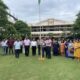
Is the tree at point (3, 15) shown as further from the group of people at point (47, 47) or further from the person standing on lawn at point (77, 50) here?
the person standing on lawn at point (77, 50)

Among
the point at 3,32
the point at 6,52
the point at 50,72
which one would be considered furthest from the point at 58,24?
the point at 50,72

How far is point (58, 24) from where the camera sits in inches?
6737

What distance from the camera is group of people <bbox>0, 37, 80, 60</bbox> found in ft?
93.5

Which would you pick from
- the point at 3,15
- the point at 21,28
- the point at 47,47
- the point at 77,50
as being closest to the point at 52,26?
the point at 21,28

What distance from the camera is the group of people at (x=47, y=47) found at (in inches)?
1121

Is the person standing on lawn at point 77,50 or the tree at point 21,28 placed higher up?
the tree at point 21,28

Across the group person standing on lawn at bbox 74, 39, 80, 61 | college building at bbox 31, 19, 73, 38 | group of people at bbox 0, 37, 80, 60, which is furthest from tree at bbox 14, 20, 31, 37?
person standing on lawn at bbox 74, 39, 80, 61

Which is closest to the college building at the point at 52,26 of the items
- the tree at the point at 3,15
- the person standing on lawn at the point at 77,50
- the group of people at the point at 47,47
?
the tree at the point at 3,15

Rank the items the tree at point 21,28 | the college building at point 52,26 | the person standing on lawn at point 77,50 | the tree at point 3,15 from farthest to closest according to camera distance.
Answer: the college building at point 52,26 < the tree at point 21,28 < the tree at point 3,15 < the person standing on lawn at point 77,50

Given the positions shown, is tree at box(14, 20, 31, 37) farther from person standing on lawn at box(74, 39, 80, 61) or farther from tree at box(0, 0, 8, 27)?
person standing on lawn at box(74, 39, 80, 61)

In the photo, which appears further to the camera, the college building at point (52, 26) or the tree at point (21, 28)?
the college building at point (52, 26)

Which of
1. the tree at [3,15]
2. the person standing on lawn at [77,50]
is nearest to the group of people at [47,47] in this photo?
the person standing on lawn at [77,50]

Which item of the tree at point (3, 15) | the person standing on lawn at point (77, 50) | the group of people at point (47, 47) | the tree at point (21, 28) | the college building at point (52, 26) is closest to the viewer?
the person standing on lawn at point (77, 50)

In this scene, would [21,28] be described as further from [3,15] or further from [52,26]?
[52,26]
